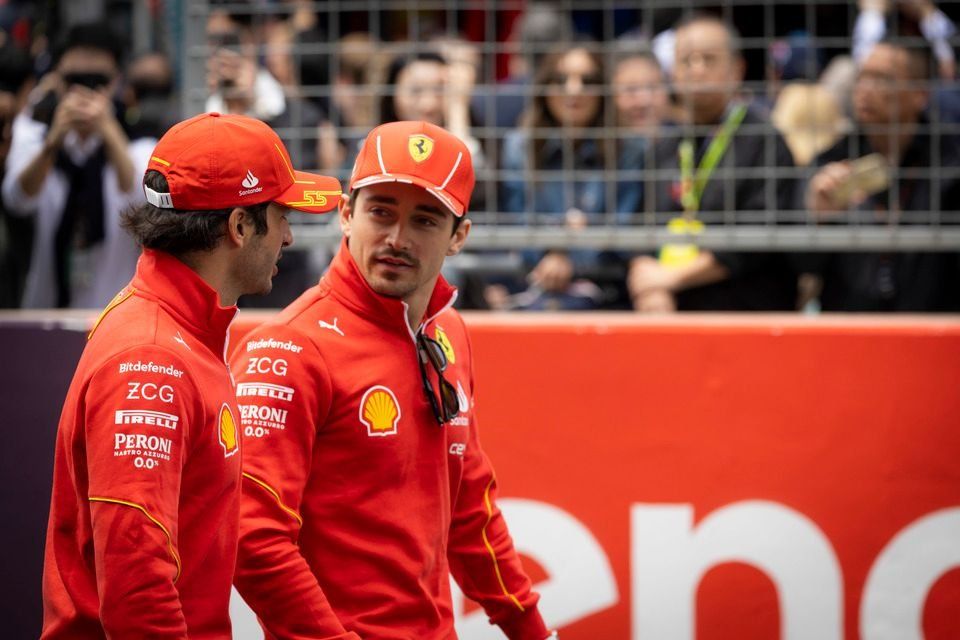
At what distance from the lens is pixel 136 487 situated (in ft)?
9.30

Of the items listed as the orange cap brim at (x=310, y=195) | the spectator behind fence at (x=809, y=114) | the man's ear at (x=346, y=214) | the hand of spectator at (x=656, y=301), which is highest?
the spectator behind fence at (x=809, y=114)

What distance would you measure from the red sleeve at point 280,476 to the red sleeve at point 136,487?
21.1 inches

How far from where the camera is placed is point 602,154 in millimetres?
6145

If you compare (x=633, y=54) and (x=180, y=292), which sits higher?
(x=633, y=54)

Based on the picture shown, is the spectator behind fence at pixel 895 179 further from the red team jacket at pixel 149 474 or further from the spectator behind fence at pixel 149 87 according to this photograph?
the spectator behind fence at pixel 149 87

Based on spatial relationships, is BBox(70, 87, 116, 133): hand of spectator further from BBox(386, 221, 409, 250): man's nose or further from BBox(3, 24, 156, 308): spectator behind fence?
BBox(386, 221, 409, 250): man's nose

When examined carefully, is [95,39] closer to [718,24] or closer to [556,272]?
[556,272]

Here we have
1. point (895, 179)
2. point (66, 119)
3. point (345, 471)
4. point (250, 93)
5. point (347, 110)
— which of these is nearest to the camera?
point (345, 471)

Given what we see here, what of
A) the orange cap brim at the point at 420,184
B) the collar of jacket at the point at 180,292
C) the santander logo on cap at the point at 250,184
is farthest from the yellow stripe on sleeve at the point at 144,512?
the orange cap brim at the point at 420,184

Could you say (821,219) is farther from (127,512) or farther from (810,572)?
(127,512)

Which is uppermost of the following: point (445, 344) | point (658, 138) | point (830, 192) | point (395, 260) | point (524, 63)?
point (524, 63)

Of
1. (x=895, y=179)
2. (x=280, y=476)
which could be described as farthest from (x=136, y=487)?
(x=895, y=179)

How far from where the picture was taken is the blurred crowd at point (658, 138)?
5914 mm

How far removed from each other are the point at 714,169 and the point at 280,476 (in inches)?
118
